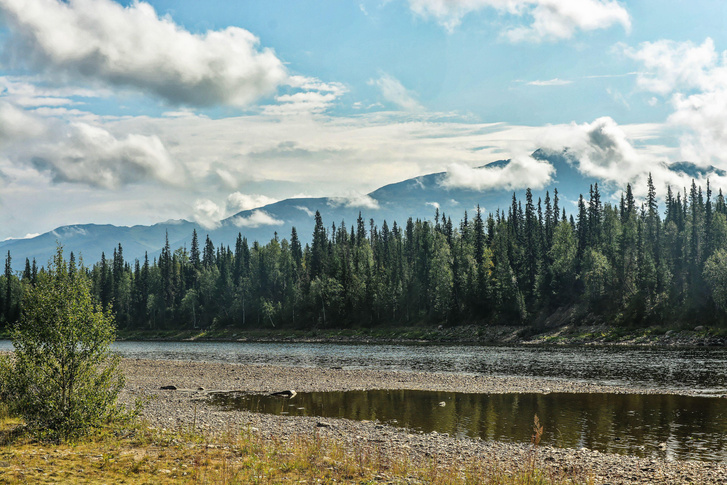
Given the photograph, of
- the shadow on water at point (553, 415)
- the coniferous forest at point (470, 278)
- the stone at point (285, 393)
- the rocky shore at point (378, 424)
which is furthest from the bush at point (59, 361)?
Result: the coniferous forest at point (470, 278)

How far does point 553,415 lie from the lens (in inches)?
1228

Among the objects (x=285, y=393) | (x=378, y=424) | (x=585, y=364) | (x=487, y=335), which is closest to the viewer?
(x=378, y=424)

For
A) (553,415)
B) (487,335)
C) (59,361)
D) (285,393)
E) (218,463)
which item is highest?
(59,361)

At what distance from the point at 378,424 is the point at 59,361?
52.7ft

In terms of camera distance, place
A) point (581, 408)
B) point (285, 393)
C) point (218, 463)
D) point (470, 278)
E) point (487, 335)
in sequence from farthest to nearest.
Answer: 1. point (470, 278)
2. point (487, 335)
3. point (285, 393)
4. point (581, 408)
5. point (218, 463)

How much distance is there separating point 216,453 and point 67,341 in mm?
6841

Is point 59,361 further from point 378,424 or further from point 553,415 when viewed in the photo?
point 553,415

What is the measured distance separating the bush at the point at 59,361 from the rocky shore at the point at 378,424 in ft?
15.8

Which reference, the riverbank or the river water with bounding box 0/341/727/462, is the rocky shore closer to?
the river water with bounding box 0/341/727/462

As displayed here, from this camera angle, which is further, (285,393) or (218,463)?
(285,393)

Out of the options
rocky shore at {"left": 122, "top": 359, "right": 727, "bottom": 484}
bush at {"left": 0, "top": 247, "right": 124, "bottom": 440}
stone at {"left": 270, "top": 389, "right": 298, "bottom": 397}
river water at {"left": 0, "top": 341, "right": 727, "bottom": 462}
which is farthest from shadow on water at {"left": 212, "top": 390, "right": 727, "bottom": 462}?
bush at {"left": 0, "top": 247, "right": 124, "bottom": 440}

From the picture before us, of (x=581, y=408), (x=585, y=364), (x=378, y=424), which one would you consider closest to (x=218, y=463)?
(x=378, y=424)

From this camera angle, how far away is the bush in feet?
62.4

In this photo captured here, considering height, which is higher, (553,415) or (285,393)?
(553,415)
